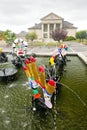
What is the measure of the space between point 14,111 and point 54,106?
2061 mm

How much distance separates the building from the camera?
87.9m

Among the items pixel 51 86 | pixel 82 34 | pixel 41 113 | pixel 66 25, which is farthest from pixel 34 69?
pixel 66 25

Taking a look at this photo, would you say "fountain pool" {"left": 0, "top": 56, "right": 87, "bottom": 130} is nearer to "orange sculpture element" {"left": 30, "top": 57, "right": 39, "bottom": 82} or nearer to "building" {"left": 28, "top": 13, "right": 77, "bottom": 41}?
"orange sculpture element" {"left": 30, "top": 57, "right": 39, "bottom": 82}

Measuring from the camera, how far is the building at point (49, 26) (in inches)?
3462

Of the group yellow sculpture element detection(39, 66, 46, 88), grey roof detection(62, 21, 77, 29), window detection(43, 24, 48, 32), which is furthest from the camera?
window detection(43, 24, 48, 32)

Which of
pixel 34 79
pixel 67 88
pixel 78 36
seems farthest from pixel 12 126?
pixel 78 36

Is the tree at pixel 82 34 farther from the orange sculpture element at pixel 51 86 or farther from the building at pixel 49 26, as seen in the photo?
the orange sculpture element at pixel 51 86

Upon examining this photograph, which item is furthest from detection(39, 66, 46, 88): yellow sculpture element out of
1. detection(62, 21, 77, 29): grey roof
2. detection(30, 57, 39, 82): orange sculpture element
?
detection(62, 21, 77, 29): grey roof

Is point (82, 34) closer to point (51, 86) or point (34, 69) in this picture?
point (34, 69)

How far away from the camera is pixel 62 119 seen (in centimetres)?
877

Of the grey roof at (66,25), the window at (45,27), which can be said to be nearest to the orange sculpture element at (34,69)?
the grey roof at (66,25)

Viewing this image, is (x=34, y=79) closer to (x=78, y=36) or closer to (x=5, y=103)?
(x=5, y=103)

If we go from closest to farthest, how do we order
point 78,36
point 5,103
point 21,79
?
point 5,103 < point 21,79 < point 78,36

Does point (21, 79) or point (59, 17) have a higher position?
point (59, 17)
